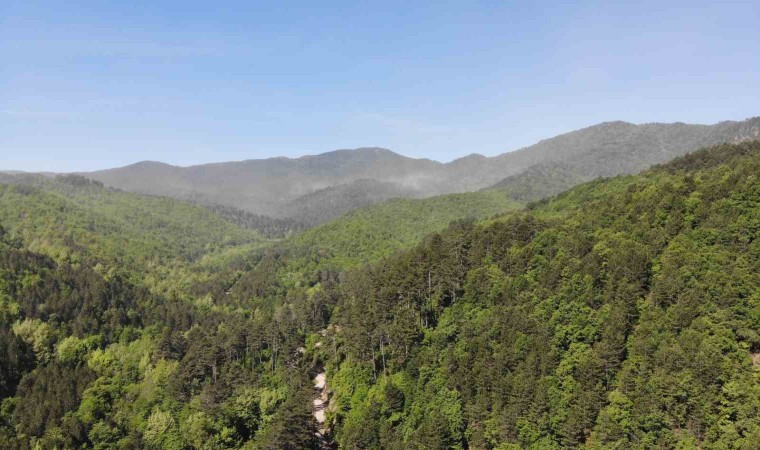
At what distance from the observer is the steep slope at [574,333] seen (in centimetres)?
6562

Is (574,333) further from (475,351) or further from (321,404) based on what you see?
(321,404)

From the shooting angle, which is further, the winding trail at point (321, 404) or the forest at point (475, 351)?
the winding trail at point (321, 404)

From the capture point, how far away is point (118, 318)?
150 m

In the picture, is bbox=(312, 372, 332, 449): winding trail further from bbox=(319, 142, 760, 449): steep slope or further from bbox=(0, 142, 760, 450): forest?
bbox=(319, 142, 760, 449): steep slope

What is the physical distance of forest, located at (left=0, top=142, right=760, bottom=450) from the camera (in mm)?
68500

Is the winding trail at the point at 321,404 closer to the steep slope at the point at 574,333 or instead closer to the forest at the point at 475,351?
the forest at the point at 475,351

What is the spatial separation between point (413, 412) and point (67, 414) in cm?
7185

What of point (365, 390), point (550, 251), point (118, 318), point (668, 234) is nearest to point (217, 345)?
point (365, 390)

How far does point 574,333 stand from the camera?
280 ft

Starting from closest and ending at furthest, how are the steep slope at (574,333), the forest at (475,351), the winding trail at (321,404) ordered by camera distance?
1. the steep slope at (574,333)
2. the forest at (475,351)
3. the winding trail at (321,404)

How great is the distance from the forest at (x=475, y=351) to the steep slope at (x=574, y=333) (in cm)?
31

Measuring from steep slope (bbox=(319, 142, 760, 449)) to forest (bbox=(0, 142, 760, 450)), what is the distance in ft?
1.03

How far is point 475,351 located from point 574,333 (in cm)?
1768

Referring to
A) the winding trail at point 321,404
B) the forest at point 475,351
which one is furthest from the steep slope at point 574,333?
the winding trail at point 321,404
